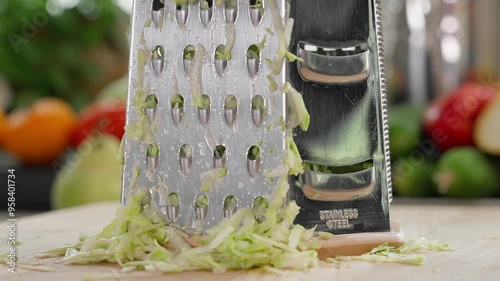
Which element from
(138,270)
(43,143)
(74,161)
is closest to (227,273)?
(138,270)

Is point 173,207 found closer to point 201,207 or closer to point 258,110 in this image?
point 201,207

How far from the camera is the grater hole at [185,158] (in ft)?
2.82

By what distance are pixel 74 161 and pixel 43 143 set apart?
16.2 inches

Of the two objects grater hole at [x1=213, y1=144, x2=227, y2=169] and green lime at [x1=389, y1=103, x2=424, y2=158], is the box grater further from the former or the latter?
green lime at [x1=389, y1=103, x2=424, y2=158]

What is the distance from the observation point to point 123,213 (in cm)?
→ 87

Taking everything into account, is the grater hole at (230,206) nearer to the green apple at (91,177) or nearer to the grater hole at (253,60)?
the grater hole at (253,60)

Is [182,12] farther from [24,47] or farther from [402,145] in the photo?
[24,47]

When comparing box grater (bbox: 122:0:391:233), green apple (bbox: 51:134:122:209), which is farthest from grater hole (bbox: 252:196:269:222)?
green apple (bbox: 51:134:122:209)

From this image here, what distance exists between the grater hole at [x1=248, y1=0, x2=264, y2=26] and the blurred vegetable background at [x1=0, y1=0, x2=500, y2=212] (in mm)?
783

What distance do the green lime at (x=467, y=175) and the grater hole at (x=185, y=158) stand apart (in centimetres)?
83

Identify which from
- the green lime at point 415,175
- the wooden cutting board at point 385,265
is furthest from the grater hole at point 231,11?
the green lime at point 415,175

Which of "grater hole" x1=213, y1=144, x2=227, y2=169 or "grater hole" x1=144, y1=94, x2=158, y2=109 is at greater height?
"grater hole" x1=144, y1=94, x2=158, y2=109

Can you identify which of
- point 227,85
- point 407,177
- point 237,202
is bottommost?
point 407,177

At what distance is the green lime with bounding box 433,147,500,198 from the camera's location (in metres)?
1.55
